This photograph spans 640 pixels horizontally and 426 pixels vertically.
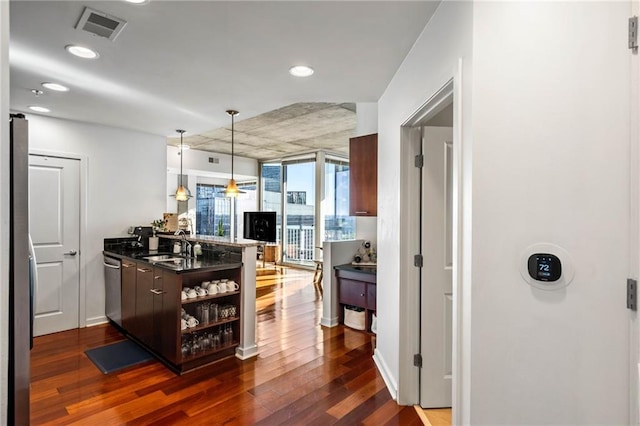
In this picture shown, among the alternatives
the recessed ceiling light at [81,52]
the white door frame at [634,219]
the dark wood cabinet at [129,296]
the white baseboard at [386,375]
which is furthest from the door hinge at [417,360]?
the recessed ceiling light at [81,52]

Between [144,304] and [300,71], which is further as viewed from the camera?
[144,304]

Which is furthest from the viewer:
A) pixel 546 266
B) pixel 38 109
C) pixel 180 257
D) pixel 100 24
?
pixel 180 257

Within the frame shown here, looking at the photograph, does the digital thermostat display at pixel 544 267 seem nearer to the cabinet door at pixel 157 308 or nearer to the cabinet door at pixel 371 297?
the cabinet door at pixel 371 297

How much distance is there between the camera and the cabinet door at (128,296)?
11.9ft

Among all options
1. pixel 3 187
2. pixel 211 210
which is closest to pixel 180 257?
pixel 3 187

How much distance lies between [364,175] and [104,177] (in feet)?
11.0

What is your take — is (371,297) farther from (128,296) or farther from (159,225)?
(159,225)

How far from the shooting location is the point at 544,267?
4.23 ft

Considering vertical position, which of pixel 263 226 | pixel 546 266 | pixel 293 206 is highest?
pixel 293 206

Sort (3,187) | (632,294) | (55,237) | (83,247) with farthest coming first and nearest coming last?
(83,247) < (55,237) < (632,294) < (3,187)

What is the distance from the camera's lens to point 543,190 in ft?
4.25

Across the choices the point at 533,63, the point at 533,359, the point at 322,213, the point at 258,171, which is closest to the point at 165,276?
the point at 533,359

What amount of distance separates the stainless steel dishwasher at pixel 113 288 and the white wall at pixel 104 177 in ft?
0.43

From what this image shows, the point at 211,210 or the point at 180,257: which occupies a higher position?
the point at 211,210
